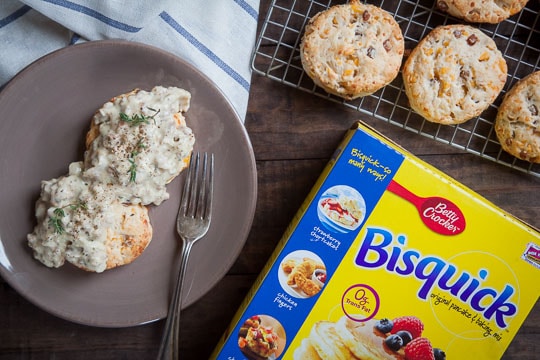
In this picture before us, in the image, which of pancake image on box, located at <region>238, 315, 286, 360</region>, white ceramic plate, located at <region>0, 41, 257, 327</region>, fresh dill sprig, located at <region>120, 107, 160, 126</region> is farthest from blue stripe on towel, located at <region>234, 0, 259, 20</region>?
pancake image on box, located at <region>238, 315, 286, 360</region>

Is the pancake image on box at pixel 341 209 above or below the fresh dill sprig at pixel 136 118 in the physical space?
below

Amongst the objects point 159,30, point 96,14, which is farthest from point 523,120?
point 96,14

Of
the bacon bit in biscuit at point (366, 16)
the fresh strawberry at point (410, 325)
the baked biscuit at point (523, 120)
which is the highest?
the bacon bit in biscuit at point (366, 16)

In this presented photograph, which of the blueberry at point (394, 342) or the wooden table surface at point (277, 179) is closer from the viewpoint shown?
the blueberry at point (394, 342)

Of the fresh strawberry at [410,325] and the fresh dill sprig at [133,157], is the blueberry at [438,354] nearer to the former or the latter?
the fresh strawberry at [410,325]

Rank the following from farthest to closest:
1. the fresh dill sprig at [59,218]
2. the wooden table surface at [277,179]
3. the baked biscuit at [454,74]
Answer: the wooden table surface at [277,179] → the baked biscuit at [454,74] → the fresh dill sprig at [59,218]

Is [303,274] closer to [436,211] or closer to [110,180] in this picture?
[436,211]

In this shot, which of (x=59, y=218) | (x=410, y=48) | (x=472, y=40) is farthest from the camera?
(x=410, y=48)

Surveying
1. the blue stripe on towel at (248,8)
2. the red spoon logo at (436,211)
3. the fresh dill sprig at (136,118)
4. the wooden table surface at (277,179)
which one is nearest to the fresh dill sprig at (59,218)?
the fresh dill sprig at (136,118)
